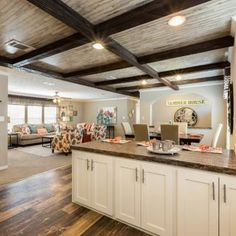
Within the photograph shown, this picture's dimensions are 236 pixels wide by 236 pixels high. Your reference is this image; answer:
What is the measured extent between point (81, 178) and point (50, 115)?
26.6ft

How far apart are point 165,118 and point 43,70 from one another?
19.2 ft

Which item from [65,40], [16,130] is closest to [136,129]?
[65,40]

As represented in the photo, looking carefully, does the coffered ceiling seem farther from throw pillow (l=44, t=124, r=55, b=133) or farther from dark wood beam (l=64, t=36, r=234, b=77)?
throw pillow (l=44, t=124, r=55, b=133)

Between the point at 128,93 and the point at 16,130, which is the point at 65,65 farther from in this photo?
the point at 16,130

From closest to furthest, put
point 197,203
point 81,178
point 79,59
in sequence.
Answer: point 197,203
point 81,178
point 79,59

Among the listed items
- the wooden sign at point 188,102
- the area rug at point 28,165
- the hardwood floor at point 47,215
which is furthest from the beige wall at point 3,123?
the wooden sign at point 188,102

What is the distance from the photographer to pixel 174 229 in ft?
5.82

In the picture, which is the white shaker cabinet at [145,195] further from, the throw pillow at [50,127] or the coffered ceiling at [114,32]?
the throw pillow at [50,127]

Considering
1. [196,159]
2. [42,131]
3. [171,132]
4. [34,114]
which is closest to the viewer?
[196,159]

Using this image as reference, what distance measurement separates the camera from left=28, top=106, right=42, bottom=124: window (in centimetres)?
881

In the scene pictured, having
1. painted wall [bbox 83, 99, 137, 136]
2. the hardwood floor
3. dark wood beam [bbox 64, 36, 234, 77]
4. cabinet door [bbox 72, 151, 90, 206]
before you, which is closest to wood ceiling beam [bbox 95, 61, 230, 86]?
dark wood beam [bbox 64, 36, 234, 77]

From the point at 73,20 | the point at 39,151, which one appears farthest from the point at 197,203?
the point at 39,151

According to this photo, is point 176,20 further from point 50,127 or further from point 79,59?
point 50,127

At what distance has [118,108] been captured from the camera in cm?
993
